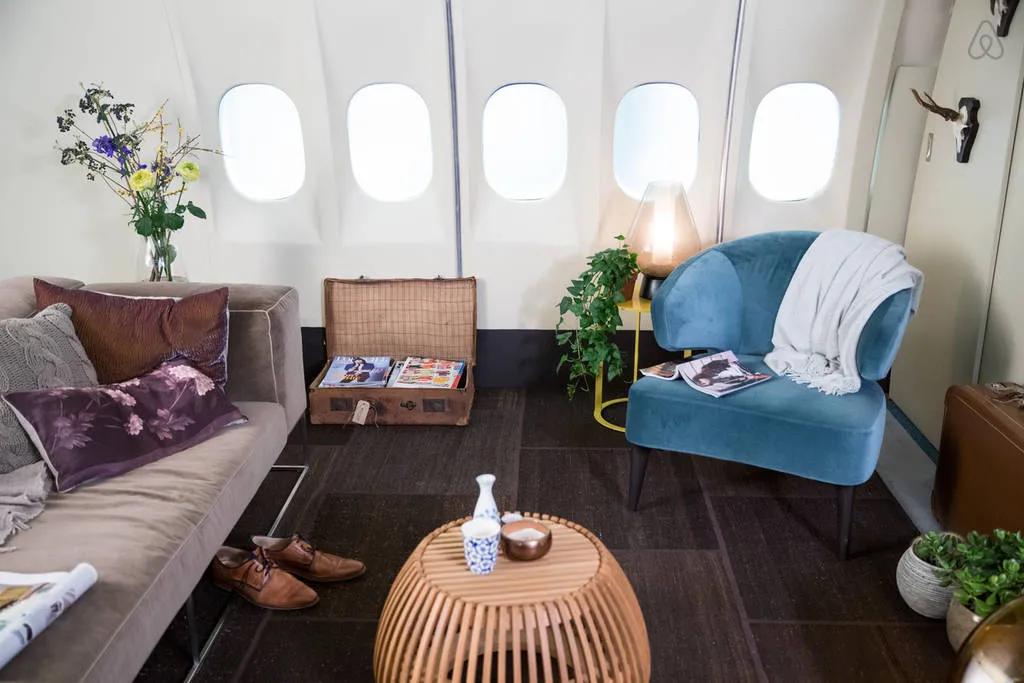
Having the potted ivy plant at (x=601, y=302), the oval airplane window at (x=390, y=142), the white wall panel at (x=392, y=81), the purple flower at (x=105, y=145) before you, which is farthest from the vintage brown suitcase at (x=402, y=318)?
the purple flower at (x=105, y=145)

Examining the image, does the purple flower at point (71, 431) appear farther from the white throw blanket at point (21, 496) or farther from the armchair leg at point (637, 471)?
the armchair leg at point (637, 471)

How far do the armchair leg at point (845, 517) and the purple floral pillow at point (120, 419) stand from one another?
6.22 ft

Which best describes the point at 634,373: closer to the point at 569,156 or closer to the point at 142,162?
the point at 569,156

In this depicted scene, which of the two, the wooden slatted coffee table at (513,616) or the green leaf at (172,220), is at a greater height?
the green leaf at (172,220)

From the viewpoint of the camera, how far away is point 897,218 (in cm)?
359

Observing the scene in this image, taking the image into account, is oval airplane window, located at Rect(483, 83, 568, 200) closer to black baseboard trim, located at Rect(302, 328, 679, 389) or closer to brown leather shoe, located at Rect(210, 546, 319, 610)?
black baseboard trim, located at Rect(302, 328, 679, 389)

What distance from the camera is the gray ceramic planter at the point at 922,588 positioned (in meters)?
2.18

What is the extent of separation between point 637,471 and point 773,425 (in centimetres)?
52

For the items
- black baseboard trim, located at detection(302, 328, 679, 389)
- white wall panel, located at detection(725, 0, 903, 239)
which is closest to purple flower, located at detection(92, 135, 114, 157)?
black baseboard trim, located at detection(302, 328, 679, 389)

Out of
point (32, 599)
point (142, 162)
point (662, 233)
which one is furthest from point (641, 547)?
point (142, 162)

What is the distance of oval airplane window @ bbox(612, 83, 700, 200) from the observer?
3859 millimetres

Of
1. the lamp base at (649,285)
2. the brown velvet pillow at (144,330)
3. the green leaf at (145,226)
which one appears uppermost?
the green leaf at (145,226)

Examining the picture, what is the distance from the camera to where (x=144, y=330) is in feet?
7.88

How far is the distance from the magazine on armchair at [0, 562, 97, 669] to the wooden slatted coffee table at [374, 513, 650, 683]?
0.65m
